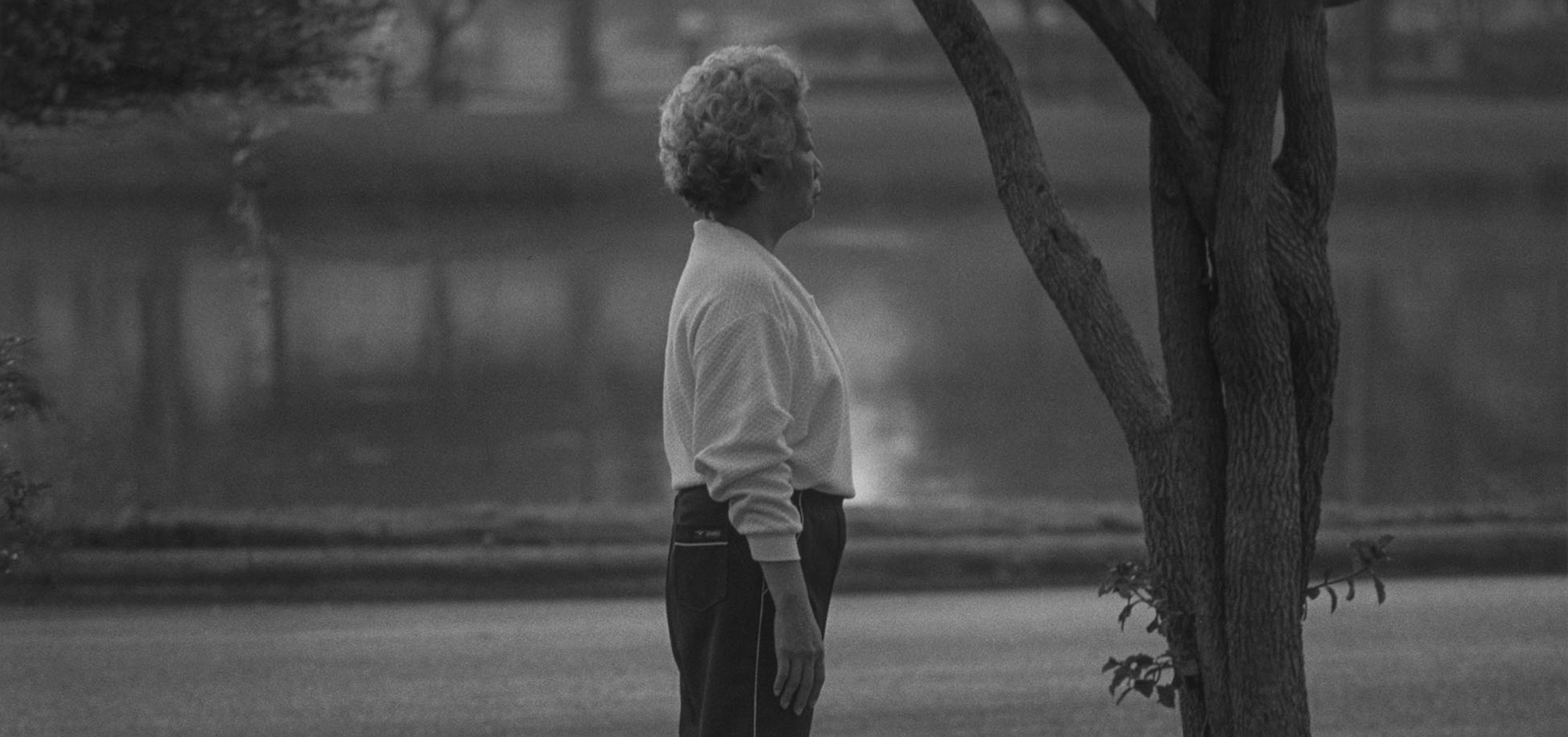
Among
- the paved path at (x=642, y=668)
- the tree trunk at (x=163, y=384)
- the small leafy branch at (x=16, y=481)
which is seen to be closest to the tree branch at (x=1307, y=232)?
the paved path at (x=642, y=668)

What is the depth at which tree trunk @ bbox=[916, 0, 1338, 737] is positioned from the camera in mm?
4004

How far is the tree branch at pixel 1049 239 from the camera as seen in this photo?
163 inches

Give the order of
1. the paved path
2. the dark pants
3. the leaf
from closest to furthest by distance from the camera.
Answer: the dark pants → the leaf → the paved path

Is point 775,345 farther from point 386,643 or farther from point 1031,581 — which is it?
point 1031,581

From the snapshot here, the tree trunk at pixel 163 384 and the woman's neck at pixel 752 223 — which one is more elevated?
the woman's neck at pixel 752 223

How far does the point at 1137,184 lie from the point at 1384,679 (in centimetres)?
2199

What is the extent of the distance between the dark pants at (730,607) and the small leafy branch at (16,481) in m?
2.02

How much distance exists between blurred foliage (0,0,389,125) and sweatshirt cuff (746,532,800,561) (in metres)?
4.20

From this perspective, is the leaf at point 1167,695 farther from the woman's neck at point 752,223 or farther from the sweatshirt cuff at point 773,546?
the woman's neck at point 752,223

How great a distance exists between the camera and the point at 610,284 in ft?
59.8

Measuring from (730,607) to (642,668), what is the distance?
11.5 ft

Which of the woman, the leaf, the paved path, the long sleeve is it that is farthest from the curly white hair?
the paved path

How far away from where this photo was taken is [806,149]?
366 centimetres

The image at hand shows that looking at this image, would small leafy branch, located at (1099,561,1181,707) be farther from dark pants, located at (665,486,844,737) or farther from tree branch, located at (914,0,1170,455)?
dark pants, located at (665,486,844,737)
